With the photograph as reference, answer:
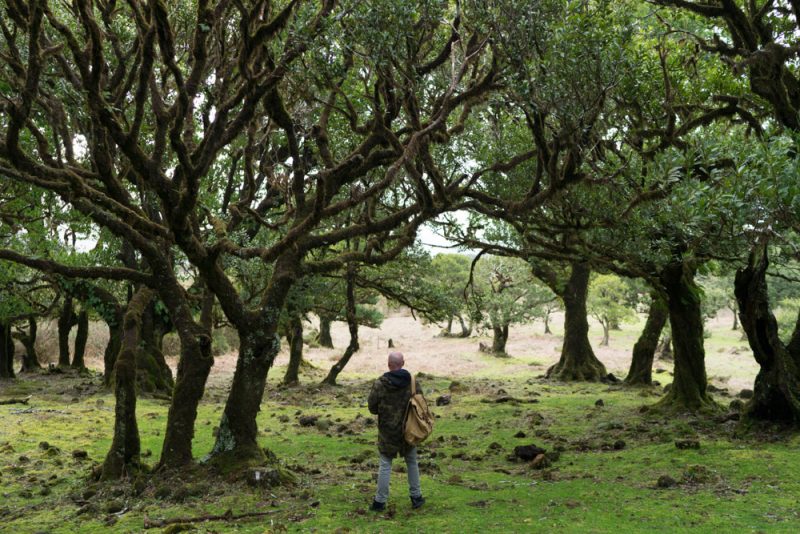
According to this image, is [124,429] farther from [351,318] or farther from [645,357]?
[645,357]

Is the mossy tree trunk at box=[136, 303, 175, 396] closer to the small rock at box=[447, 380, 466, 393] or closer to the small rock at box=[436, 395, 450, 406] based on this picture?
the small rock at box=[436, 395, 450, 406]

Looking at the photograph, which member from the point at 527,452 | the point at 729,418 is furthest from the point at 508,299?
the point at 527,452

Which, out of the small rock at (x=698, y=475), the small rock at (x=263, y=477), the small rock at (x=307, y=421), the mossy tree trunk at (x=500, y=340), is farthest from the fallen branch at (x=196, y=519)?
the mossy tree trunk at (x=500, y=340)

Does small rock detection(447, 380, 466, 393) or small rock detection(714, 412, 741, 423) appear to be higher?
small rock detection(714, 412, 741, 423)

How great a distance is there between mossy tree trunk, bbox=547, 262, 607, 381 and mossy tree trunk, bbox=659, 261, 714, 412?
10.6 metres

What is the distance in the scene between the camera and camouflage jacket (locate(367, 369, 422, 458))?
868cm

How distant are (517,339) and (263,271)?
44.0m

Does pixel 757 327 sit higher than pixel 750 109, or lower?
lower

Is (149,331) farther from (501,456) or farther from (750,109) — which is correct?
(750,109)

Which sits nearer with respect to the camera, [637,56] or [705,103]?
[637,56]

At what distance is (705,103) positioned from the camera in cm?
1427

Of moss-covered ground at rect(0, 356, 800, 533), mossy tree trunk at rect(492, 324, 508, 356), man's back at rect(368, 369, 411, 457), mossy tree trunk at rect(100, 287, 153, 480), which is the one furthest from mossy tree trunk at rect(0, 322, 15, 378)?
mossy tree trunk at rect(492, 324, 508, 356)

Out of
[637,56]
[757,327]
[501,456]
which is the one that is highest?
[637,56]

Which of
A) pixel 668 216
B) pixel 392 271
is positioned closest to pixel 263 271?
pixel 392 271
